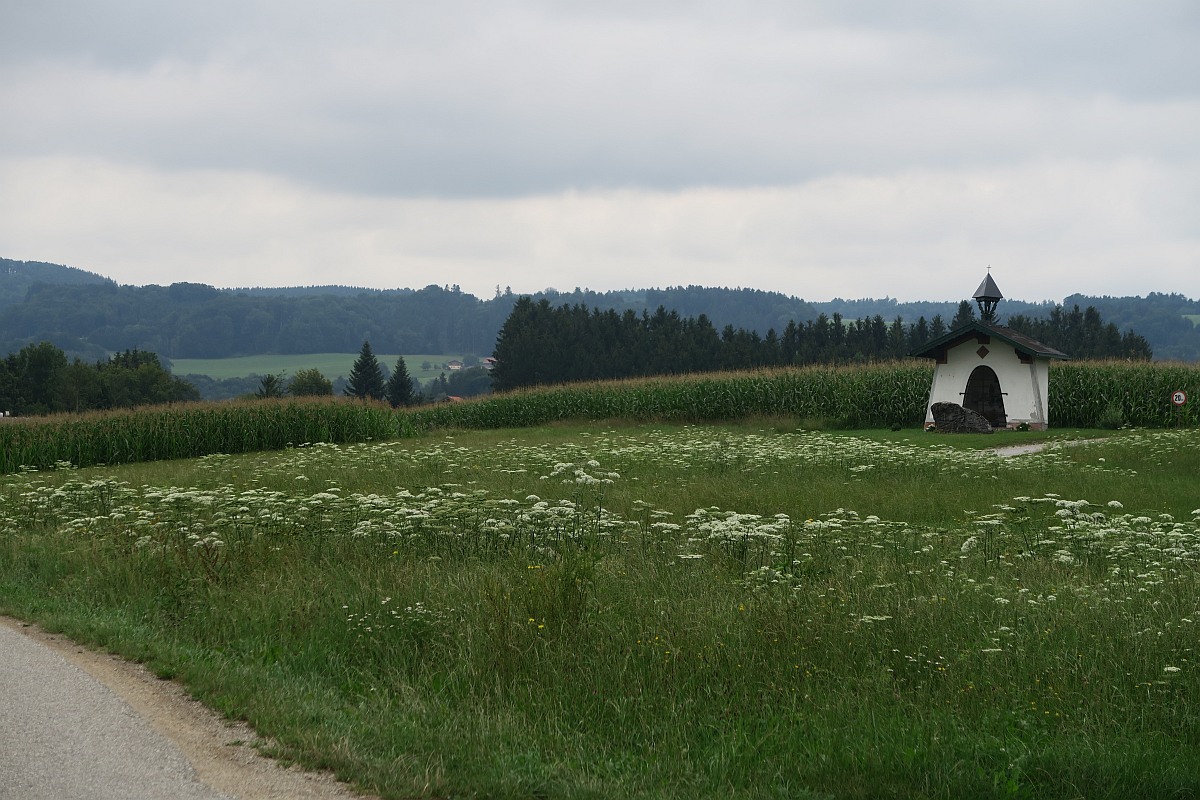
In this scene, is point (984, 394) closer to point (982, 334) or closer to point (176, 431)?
point (982, 334)

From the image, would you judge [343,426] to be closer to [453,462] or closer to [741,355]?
[453,462]

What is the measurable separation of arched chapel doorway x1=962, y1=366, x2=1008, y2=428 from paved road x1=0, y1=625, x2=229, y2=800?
118 ft

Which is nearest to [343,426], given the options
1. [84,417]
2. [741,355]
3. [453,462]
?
[84,417]

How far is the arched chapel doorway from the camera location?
129 ft

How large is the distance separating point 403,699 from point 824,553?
5.65m

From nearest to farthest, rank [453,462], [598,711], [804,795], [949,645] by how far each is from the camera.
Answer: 1. [804,795]
2. [598,711]
3. [949,645]
4. [453,462]

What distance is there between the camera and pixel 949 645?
8367mm

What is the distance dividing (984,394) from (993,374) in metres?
0.85

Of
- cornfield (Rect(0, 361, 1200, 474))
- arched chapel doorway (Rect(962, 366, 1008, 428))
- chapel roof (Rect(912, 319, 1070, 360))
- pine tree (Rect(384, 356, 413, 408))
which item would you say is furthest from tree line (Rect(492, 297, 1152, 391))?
chapel roof (Rect(912, 319, 1070, 360))

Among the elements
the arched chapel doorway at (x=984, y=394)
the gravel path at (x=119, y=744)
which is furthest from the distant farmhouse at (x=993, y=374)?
the gravel path at (x=119, y=744)

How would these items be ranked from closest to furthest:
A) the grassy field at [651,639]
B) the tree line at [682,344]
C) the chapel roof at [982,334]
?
the grassy field at [651,639] < the chapel roof at [982,334] < the tree line at [682,344]

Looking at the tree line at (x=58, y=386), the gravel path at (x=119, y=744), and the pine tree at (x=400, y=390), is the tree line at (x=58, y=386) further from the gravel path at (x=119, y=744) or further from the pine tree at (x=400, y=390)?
the gravel path at (x=119, y=744)

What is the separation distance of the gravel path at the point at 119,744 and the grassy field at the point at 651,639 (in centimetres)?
26

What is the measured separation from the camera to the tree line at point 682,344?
11312 centimetres
